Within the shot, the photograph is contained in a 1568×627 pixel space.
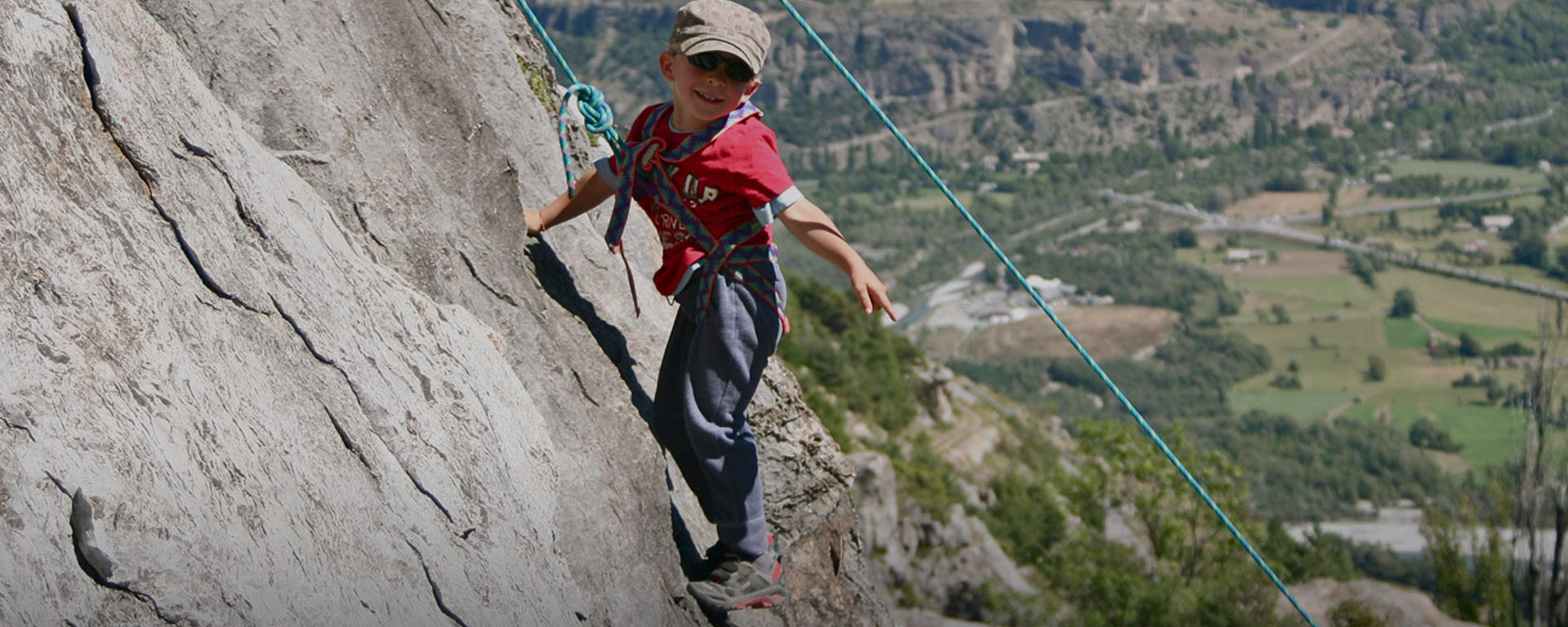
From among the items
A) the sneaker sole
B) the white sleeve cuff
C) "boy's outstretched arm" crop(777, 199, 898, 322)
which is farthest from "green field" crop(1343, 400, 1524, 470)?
the white sleeve cuff

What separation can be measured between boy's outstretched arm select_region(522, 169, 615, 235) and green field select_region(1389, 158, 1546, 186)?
190677 millimetres

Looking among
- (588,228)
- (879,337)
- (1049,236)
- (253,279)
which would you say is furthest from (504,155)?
(1049,236)

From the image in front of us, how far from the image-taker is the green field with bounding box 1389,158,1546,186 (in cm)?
17104

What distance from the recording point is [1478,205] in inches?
6171

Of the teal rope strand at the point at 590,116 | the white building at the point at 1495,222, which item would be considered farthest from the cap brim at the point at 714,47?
the white building at the point at 1495,222

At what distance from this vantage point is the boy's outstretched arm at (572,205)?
5.05 metres

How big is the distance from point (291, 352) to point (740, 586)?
2127 millimetres

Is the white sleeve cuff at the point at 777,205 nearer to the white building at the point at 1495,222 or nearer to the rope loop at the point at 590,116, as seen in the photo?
the rope loop at the point at 590,116

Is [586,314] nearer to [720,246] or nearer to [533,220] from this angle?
[533,220]

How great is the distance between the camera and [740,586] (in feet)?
16.3

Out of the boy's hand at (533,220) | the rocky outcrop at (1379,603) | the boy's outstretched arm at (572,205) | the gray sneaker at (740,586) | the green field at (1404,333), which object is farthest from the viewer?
the green field at (1404,333)

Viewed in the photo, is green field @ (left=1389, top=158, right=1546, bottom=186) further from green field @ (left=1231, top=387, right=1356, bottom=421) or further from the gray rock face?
the gray rock face

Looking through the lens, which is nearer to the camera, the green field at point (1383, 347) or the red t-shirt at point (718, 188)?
the red t-shirt at point (718, 188)

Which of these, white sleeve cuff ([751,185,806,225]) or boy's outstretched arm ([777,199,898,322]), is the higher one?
white sleeve cuff ([751,185,806,225])
